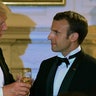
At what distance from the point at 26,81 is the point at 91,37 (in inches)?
48.2

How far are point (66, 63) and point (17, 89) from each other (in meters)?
0.41

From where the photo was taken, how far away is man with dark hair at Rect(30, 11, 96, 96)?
89.7 inches

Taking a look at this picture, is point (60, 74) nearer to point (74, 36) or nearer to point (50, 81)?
point (50, 81)

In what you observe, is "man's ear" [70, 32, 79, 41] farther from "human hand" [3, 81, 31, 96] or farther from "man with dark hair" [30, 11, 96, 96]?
"human hand" [3, 81, 31, 96]

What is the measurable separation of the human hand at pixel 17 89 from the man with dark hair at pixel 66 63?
29 cm

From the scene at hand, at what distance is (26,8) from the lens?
→ 318cm

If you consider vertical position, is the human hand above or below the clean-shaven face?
below

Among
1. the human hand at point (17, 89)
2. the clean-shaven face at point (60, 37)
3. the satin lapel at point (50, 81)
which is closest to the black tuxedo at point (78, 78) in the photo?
the satin lapel at point (50, 81)

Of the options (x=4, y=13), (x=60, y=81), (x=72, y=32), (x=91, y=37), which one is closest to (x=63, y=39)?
(x=72, y=32)

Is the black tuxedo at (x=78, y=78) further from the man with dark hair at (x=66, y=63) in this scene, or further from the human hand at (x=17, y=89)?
the human hand at (x=17, y=89)

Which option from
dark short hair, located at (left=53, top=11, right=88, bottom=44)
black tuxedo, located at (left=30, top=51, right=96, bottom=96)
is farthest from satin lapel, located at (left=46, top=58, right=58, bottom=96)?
dark short hair, located at (left=53, top=11, right=88, bottom=44)

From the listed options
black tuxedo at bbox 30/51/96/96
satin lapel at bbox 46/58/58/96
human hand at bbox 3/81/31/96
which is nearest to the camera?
human hand at bbox 3/81/31/96

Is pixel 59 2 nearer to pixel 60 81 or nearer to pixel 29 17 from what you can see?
pixel 29 17

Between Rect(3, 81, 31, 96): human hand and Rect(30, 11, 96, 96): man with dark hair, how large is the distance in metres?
0.29
